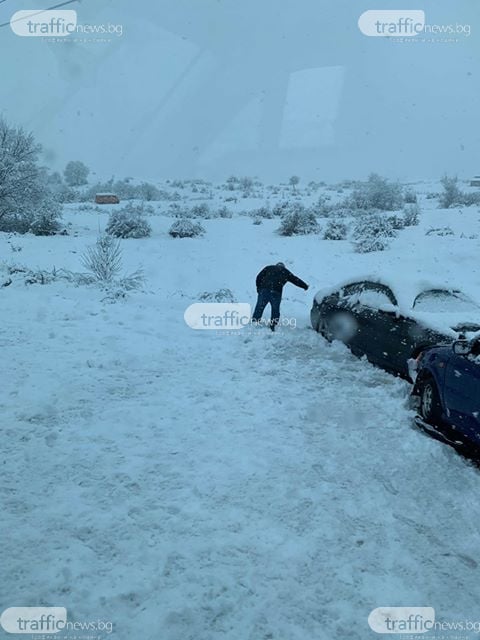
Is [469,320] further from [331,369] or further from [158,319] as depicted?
[158,319]

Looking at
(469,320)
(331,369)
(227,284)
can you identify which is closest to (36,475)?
(331,369)

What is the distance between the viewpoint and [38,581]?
329cm

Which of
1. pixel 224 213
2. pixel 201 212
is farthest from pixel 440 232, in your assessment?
pixel 201 212

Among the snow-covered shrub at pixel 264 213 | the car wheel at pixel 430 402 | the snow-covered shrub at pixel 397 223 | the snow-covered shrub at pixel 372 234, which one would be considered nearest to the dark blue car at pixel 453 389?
the car wheel at pixel 430 402

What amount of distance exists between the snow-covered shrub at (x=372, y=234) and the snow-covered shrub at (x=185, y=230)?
7.59 meters

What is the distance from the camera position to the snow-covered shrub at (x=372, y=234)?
70.6 feet

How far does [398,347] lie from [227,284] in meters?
9.66

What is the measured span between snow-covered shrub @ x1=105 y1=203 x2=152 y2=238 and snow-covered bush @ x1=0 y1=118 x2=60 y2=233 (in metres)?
3.41

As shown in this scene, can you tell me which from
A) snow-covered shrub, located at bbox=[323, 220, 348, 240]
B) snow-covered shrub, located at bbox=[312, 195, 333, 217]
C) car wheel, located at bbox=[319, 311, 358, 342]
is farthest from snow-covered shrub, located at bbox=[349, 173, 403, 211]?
car wheel, located at bbox=[319, 311, 358, 342]

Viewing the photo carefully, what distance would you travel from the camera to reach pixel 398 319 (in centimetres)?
764

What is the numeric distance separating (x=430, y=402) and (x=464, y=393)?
85cm

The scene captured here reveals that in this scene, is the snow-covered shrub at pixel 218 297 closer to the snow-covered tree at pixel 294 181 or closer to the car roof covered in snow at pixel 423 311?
the car roof covered in snow at pixel 423 311

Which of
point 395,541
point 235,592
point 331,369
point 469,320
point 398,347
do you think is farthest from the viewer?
point 331,369

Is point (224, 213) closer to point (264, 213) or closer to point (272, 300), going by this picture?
point (264, 213)
